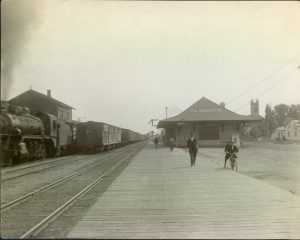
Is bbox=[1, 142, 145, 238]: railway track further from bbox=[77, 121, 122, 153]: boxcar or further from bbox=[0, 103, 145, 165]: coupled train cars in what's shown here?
bbox=[77, 121, 122, 153]: boxcar

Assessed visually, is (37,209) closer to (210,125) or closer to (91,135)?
(91,135)

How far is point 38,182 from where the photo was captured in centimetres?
1215

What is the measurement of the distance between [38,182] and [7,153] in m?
3.78

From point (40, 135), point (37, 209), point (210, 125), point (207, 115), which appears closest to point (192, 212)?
point (37, 209)

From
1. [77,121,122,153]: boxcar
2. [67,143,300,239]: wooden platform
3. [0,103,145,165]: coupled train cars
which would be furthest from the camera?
[77,121,122,153]: boxcar

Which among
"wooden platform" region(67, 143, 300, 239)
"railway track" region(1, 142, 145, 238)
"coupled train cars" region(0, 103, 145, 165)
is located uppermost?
"coupled train cars" region(0, 103, 145, 165)

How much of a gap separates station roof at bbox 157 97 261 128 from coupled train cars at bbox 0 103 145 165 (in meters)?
6.28

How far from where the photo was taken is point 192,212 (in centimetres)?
681

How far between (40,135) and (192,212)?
553 inches

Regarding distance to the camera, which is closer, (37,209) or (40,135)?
(37,209)

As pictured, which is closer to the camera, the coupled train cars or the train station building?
the coupled train cars

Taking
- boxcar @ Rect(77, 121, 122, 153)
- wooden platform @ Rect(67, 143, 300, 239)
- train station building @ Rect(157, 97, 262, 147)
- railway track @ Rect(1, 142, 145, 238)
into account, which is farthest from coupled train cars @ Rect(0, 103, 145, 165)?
train station building @ Rect(157, 97, 262, 147)

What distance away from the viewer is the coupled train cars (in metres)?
15.4

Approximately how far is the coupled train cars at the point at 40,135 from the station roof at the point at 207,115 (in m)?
6.28
